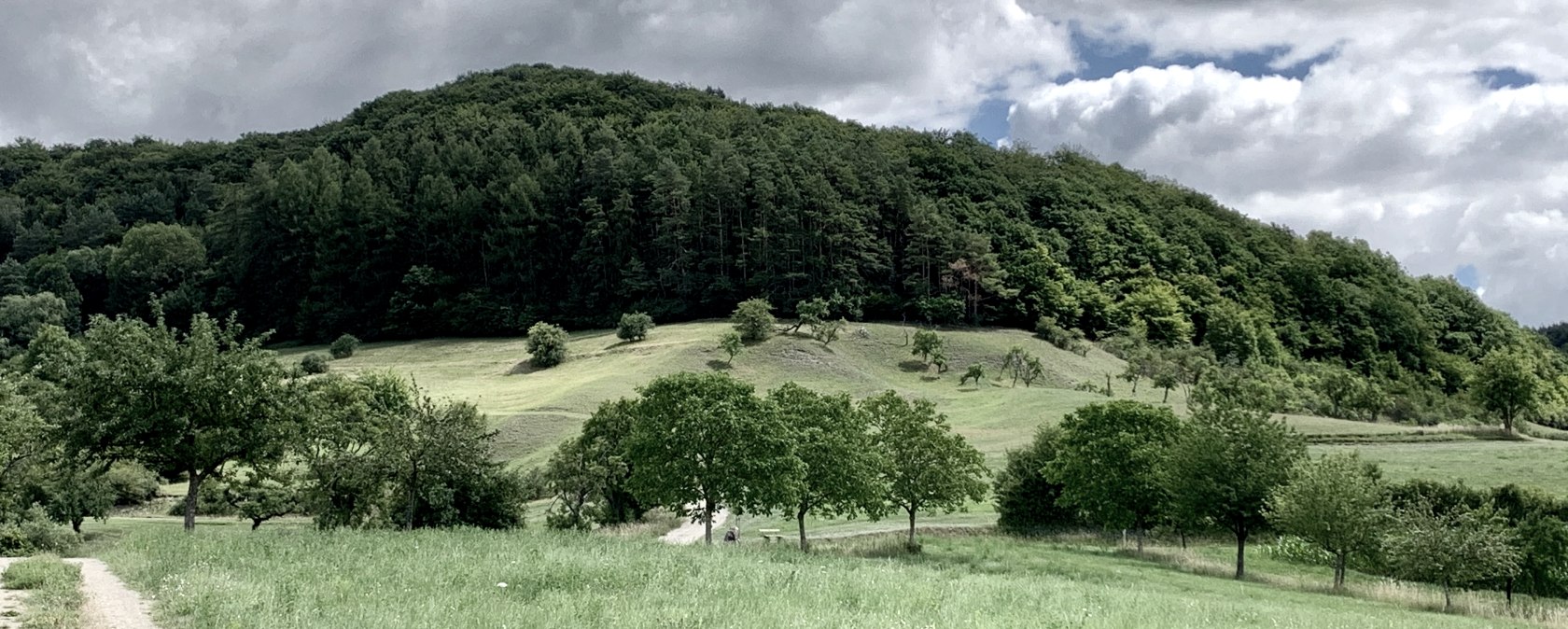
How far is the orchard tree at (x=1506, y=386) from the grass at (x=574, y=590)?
64404 millimetres

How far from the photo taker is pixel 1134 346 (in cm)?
11819

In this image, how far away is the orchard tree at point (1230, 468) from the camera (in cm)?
3847

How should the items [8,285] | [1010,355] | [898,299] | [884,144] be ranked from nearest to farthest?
1. [1010,355]
2. [898,299]
3. [8,285]
4. [884,144]

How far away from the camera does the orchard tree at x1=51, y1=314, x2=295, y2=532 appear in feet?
87.7

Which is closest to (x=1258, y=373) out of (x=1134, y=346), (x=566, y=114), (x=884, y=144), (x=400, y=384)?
(x=1134, y=346)

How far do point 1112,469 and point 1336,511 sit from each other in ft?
31.1

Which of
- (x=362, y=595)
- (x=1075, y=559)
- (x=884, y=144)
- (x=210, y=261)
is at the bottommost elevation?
(x=1075, y=559)

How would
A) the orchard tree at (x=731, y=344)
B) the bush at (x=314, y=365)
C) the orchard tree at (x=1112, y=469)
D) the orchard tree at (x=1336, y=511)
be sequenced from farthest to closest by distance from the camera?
1. the bush at (x=314, y=365)
2. the orchard tree at (x=731, y=344)
3. the orchard tree at (x=1112, y=469)
4. the orchard tree at (x=1336, y=511)

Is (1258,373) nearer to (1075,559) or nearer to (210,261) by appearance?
(1075,559)

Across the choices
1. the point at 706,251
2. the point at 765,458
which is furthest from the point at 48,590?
the point at 706,251

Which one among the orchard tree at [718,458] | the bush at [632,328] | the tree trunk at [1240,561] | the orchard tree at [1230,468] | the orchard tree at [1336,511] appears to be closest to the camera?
the orchard tree at [1336,511]

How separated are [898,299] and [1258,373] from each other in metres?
44.1

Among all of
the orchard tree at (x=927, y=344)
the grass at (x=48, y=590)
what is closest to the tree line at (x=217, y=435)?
the grass at (x=48, y=590)

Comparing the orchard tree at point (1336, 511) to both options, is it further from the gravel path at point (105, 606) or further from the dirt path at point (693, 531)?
the gravel path at point (105, 606)
